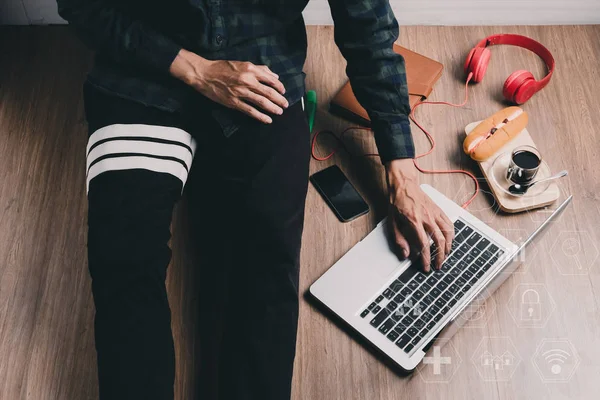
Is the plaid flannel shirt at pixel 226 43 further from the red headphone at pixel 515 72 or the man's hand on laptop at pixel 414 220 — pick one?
the red headphone at pixel 515 72

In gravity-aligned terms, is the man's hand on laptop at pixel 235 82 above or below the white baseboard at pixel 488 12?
above

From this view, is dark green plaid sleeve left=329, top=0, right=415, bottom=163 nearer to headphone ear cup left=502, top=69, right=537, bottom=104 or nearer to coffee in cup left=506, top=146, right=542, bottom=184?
coffee in cup left=506, top=146, right=542, bottom=184

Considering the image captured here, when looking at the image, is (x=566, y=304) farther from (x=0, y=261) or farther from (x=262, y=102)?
(x=0, y=261)

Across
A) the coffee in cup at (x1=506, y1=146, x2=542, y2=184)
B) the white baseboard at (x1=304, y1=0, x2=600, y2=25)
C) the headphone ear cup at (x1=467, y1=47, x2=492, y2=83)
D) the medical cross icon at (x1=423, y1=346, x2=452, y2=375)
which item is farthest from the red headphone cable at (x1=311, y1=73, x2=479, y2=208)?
the medical cross icon at (x1=423, y1=346, x2=452, y2=375)

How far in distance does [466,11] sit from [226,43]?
0.79 meters

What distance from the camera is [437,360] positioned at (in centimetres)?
124

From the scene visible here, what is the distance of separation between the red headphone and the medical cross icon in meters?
0.68

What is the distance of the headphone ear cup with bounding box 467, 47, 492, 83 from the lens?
5.13 feet

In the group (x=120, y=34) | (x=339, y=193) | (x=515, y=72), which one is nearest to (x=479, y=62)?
(x=515, y=72)

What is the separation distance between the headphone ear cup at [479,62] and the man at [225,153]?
360mm

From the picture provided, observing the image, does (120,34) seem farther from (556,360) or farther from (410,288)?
(556,360)

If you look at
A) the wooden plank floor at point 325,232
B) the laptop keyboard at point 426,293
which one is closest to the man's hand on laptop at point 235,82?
the wooden plank floor at point 325,232

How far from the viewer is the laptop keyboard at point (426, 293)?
47.3 inches

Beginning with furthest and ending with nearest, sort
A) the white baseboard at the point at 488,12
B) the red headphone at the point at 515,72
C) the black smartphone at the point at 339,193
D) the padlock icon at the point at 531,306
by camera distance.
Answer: the white baseboard at the point at 488,12, the red headphone at the point at 515,72, the black smartphone at the point at 339,193, the padlock icon at the point at 531,306
